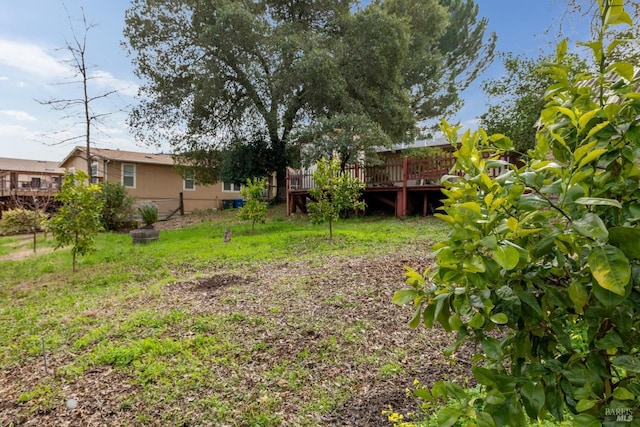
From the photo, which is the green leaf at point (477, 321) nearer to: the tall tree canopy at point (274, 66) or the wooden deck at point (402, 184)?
the wooden deck at point (402, 184)

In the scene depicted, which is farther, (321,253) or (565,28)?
(321,253)

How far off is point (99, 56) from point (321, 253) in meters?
9.98

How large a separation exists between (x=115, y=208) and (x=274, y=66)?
26.7 feet

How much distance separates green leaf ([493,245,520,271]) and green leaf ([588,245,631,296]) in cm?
13

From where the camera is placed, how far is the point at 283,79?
1304 centimetres

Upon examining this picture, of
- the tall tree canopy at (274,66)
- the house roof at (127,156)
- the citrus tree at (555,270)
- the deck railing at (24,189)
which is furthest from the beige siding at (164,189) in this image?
the citrus tree at (555,270)

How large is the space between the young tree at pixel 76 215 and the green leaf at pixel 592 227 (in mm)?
7520

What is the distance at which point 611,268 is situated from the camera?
63 centimetres

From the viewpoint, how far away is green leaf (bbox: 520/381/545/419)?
76cm

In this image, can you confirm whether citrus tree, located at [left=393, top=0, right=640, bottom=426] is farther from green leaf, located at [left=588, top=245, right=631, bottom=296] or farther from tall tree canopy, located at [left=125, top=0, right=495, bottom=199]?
tall tree canopy, located at [left=125, top=0, right=495, bottom=199]

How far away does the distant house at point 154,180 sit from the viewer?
19016 mm

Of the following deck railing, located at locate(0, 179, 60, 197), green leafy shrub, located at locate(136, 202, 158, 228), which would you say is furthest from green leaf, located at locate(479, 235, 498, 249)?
deck railing, located at locate(0, 179, 60, 197)

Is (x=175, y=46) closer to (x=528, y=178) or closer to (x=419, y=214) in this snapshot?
(x=419, y=214)

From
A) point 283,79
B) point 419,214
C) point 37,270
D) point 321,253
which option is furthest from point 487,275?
point 283,79
